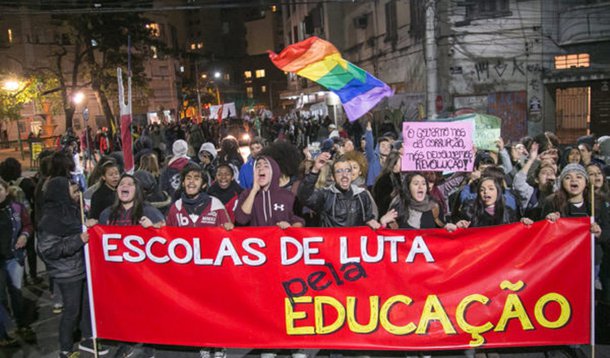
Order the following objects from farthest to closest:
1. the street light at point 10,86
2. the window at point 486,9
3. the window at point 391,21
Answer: the street light at point 10,86 < the window at point 391,21 < the window at point 486,9

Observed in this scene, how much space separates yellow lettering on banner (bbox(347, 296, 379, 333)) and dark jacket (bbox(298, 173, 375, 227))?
2.55 ft

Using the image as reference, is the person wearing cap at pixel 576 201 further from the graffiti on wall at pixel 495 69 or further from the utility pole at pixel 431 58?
the graffiti on wall at pixel 495 69

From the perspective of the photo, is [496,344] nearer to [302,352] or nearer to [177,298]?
[302,352]

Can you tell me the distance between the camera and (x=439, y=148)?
6191 millimetres

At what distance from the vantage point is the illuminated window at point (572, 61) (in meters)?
18.5

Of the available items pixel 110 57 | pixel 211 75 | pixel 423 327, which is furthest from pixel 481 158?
pixel 211 75

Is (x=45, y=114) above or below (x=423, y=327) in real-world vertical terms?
above

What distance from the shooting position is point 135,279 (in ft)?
15.0

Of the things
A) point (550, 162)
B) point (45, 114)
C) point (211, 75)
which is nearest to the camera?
point (550, 162)

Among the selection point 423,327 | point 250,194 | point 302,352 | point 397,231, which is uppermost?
point 250,194

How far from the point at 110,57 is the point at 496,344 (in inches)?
1176

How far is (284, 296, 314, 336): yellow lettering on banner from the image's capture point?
4395mm

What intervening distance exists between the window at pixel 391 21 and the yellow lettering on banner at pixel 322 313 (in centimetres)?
2206

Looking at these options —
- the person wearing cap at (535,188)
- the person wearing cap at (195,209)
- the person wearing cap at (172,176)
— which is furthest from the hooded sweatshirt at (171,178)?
the person wearing cap at (535,188)
